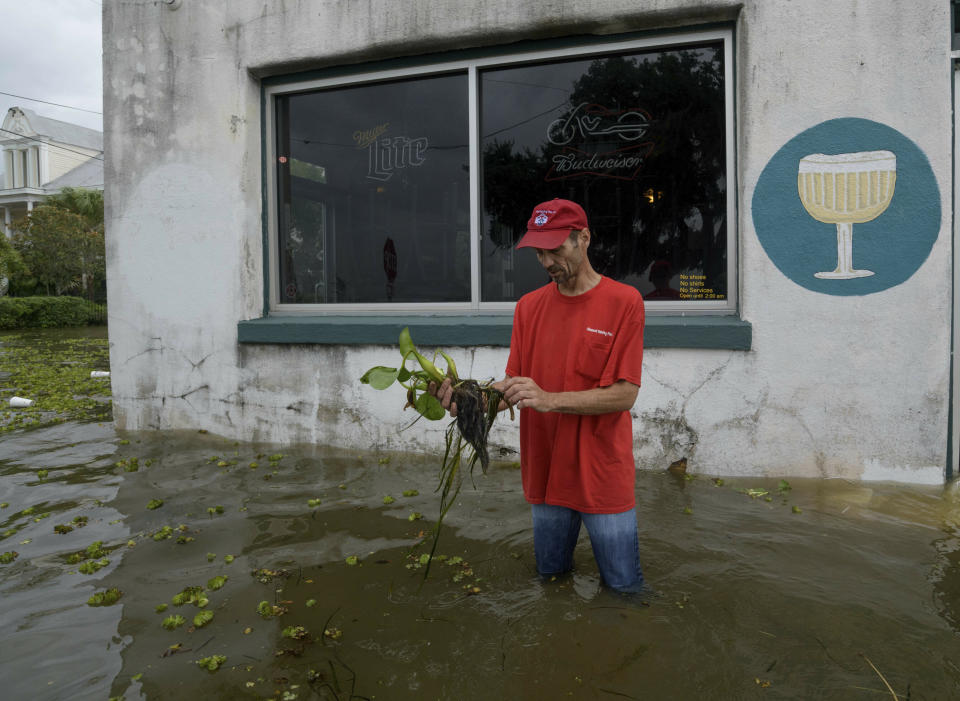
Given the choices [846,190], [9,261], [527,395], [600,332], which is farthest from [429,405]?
[9,261]

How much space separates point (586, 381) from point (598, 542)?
0.73 m

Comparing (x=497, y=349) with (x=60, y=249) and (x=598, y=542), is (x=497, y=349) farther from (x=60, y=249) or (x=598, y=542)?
(x=60, y=249)

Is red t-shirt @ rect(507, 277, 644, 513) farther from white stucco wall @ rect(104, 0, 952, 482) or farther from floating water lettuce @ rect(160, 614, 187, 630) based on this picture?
white stucco wall @ rect(104, 0, 952, 482)

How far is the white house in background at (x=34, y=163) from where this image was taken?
128 ft

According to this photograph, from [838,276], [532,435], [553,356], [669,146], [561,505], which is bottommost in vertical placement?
[561,505]

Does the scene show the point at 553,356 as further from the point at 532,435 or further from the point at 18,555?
the point at 18,555

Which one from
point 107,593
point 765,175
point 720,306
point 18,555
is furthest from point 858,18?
point 18,555

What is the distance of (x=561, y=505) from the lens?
301 centimetres

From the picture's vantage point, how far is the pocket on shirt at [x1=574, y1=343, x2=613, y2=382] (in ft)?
9.42

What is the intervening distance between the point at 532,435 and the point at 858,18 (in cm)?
375

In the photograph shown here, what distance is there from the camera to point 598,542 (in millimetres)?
2994

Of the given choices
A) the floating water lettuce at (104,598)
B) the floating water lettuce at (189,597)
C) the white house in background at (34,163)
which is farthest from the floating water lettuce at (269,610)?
the white house in background at (34,163)

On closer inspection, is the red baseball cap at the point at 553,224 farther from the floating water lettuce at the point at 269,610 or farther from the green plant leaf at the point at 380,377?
the floating water lettuce at the point at 269,610

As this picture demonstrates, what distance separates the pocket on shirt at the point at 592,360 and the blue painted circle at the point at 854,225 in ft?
8.17
